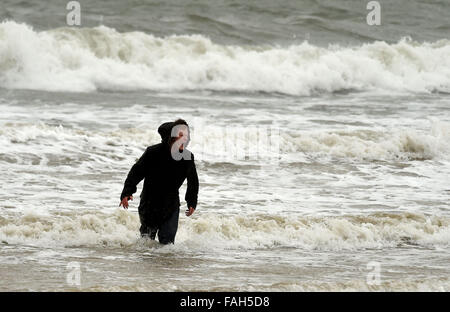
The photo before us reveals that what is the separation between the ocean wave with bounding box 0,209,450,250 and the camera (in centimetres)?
824

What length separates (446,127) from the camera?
1623 cm

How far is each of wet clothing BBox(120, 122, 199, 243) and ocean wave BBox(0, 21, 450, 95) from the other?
14443 millimetres

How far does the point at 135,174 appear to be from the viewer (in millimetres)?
7297

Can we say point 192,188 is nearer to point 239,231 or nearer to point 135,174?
point 135,174

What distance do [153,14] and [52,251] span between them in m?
23.4

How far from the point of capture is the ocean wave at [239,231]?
824cm

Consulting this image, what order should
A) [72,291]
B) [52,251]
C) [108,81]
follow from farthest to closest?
[108,81], [52,251], [72,291]

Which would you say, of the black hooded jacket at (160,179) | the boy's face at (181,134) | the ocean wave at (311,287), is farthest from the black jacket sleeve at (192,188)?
the ocean wave at (311,287)

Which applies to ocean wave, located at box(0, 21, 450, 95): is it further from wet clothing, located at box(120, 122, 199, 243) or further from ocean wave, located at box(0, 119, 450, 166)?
wet clothing, located at box(120, 122, 199, 243)

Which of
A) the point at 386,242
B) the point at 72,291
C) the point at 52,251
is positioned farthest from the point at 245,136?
the point at 72,291

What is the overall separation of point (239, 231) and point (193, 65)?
670 inches

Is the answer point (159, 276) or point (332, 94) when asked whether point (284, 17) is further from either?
point (159, 276)

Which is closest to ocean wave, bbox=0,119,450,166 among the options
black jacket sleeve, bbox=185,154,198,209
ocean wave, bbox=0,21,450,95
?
black jacket sleeve, bbox=185,154,198,209

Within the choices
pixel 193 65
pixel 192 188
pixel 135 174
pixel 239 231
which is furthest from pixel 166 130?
pixel 193 65
